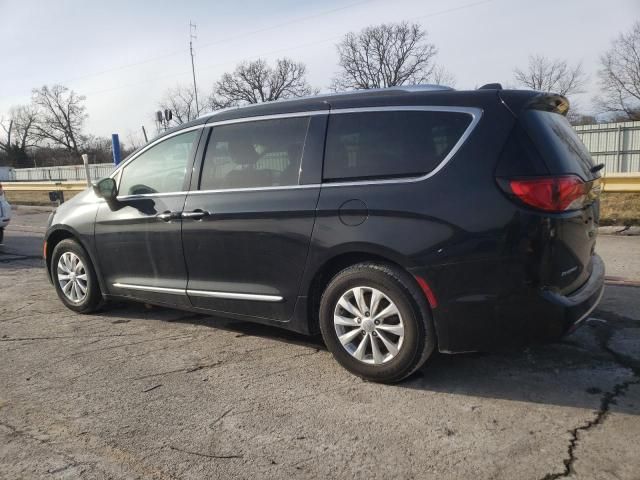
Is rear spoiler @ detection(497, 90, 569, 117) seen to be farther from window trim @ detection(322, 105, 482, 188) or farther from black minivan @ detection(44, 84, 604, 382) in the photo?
window trim @ detection(322, 105, 482, 188)

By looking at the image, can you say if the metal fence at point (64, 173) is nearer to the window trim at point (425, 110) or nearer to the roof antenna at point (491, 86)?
the window trim at point (425, 110)

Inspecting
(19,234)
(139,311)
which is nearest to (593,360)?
(139,311)

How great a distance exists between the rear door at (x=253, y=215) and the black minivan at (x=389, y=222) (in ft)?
0.03

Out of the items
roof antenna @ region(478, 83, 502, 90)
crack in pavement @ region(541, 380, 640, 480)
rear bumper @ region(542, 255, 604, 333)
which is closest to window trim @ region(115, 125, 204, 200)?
roof antenna @ region(478, 83, 502, 90)

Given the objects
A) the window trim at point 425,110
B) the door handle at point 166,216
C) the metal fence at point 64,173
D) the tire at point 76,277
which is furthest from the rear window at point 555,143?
the metal fence at point 64,173

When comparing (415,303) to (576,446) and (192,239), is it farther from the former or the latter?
(192,239)

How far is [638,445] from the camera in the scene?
2.58m

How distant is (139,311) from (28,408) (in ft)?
7.00

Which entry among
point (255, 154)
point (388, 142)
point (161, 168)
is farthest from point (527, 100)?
point (161, 168)

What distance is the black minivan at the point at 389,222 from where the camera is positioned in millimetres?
3002

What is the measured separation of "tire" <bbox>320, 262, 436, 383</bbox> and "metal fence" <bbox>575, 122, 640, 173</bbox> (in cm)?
2115

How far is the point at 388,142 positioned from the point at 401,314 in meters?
1.10

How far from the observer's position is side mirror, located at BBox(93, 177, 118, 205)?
479cm

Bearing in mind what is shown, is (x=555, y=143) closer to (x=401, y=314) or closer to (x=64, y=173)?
(x=401, y=314)
